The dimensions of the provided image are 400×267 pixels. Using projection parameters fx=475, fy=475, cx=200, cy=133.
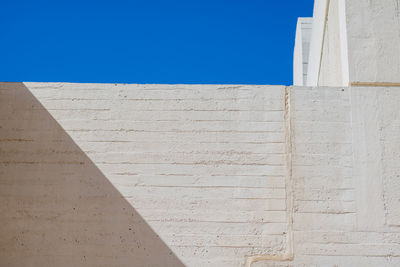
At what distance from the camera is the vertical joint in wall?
13.6 feet

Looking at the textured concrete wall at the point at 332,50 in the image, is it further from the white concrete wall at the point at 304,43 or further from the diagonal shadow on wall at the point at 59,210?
the white concrete wall at the point at 304,43

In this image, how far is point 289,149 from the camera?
172 inches

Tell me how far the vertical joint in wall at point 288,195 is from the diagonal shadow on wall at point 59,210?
76 cm

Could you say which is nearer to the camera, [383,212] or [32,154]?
[383,212]

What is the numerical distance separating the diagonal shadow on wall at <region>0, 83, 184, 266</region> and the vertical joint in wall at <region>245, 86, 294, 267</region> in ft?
2.49

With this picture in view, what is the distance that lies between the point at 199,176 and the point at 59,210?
1.31 m

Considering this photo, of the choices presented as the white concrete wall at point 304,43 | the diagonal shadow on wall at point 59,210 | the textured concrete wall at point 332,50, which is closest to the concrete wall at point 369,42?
the textured concrete wall at point 332,50

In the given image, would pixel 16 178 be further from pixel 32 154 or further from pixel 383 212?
pixel 383 212

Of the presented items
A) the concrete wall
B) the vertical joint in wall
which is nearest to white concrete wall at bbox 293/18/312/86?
the concrete wall

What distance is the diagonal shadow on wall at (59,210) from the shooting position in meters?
4.25

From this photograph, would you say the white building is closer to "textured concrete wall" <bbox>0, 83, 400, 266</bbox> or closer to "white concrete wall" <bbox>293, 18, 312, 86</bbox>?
"textured concrete wall" <bbox>0, 83, 400, 266</bbox>

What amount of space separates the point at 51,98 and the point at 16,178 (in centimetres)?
82

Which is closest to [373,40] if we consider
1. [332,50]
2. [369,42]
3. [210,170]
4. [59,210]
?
[369,42]

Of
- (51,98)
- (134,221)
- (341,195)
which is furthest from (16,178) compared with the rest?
(341,195)
